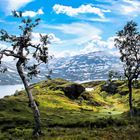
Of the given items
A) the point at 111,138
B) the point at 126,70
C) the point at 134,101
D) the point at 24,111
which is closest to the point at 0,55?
the point at 111,138

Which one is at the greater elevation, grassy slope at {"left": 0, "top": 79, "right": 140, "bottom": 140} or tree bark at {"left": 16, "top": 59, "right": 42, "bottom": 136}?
tree bark at {"left": 16, "top": 59, "right": 42, "bottom": 136}

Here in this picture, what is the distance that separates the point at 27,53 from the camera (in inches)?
1564

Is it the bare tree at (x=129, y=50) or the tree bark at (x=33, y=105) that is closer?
the tree bark at (x=33, y=105)

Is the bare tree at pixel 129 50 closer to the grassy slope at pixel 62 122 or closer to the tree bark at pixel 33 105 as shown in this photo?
the grassy slope at pixel 62 122

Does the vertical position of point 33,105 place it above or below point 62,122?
above

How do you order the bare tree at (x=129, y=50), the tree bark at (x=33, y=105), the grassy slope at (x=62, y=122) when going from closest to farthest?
the grassy slope at (x=62, y=122) < the tree bark at (x=33, y=105) < the bare tree at (x=129, y=50)

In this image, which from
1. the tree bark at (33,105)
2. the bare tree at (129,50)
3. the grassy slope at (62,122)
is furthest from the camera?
the bare tree at (129,50)

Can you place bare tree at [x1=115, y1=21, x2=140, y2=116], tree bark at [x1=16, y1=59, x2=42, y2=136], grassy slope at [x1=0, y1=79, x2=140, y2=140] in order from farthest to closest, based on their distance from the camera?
bare tree at [x1=115, y1=21, x2=140, y2=116] < tree bark at [x1=16, y1=59, x2=42, y2=136] < grassy slope at [x1=0, y1=79, x2=140, y2=140]

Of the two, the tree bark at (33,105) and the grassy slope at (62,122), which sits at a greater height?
the tree bark at (33,105)

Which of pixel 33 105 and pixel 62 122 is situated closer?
pixel 33 105

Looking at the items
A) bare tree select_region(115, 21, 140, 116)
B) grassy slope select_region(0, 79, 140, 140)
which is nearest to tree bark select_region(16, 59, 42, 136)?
grassy slope select_region(0, 79, 140, 140)

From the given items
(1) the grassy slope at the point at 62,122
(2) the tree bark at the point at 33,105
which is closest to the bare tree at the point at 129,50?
(1) the grassy slope at the point at 62,122

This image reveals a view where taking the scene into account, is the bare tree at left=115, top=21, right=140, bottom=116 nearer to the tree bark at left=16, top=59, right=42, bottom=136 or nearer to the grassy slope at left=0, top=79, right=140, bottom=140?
the grassy slope at left=0, top=79, right=140, bottom=140

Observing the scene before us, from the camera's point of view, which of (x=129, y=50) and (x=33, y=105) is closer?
(x=33, y=105)
